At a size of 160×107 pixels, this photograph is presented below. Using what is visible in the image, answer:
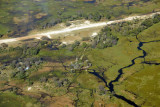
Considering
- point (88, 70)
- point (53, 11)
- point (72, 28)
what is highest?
point (53, 11)

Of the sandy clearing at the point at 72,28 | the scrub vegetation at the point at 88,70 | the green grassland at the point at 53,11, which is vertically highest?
the green grassland at the point at 53,11

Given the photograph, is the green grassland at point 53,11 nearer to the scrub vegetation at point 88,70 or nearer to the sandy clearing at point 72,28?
the sandy clearing at point 72,28

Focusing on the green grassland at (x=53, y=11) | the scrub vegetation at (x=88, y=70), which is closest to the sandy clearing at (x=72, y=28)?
the green grassland at (x=53, y=11)

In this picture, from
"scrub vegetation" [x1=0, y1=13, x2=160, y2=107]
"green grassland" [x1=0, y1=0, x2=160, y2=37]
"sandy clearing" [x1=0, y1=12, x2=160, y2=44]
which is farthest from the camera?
"green grassland" [x1=0, y1=0, x2=160, y2=37]

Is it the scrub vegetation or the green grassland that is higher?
the green grassland

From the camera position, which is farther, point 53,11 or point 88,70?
point 53,11

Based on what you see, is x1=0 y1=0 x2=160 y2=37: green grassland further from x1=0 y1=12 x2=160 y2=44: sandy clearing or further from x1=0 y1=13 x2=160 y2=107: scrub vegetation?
x1=0 y1=13 x2=160 y2=107: scrub vegetation

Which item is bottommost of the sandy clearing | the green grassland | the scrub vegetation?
the scrub vegetation


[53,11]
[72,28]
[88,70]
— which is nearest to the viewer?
[88,70]

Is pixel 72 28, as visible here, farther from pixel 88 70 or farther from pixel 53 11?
pixel 88 70

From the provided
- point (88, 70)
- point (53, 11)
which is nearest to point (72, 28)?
point (53, 11)

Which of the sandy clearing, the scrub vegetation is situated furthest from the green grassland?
the scrub vegetation

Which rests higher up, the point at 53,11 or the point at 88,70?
the point at 53,11

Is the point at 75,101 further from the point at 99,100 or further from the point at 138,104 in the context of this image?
the point at 138,104
